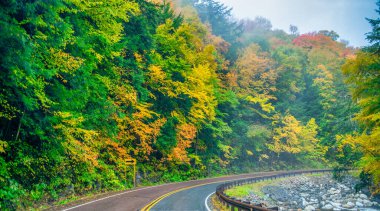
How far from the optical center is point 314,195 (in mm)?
36812

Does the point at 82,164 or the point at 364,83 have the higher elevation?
the point at 364,83

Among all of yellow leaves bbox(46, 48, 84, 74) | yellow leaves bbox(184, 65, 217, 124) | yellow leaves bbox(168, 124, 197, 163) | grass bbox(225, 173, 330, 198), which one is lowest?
grass bbox(225, 173, 330, 198)

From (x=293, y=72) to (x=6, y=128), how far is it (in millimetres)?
59434

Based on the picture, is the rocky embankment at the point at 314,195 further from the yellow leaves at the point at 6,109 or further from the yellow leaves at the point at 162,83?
the yellow leaves at the point at 6,109

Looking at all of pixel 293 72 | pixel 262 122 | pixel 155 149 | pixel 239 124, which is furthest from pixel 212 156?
pixel 293 72

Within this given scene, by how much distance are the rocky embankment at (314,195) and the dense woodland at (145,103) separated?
11.9ft

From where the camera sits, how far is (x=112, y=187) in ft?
74.7

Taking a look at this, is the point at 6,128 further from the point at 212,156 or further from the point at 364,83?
the point at 212,156

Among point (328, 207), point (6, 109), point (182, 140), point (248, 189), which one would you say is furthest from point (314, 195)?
point (6, 109)

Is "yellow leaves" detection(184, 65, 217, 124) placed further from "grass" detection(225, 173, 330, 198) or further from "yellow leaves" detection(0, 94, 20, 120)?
"yellow leaves" detection(0, 94, 20, 120)

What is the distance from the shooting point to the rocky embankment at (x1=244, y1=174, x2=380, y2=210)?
28.5m

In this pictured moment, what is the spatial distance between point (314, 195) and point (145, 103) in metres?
24.1

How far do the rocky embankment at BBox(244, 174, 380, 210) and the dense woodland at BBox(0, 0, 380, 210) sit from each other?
361 centimetres

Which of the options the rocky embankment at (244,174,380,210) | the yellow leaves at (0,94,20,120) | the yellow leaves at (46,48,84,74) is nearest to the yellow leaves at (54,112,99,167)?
the yellow leaves at (0,94,20,120)
